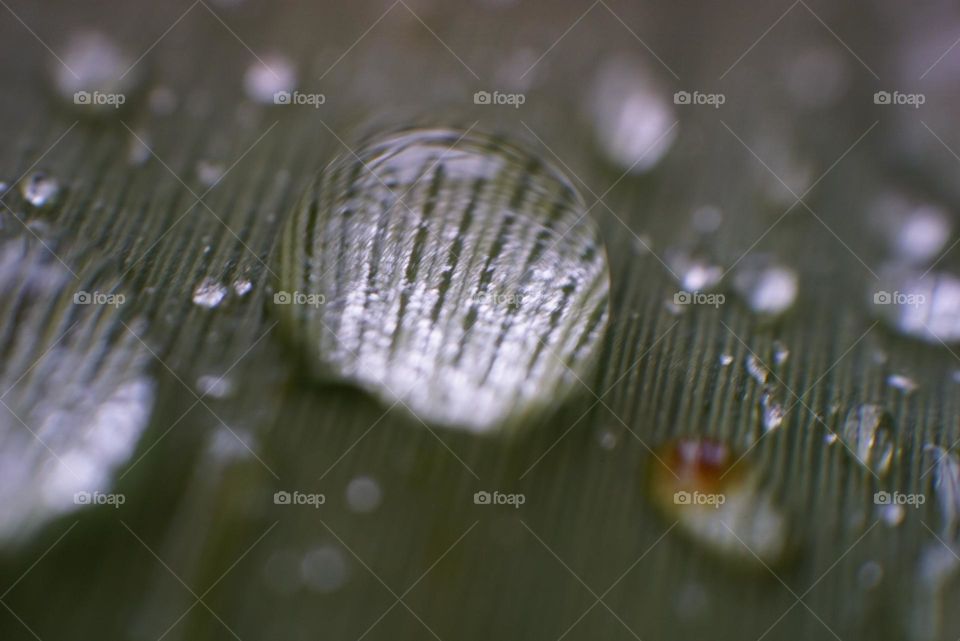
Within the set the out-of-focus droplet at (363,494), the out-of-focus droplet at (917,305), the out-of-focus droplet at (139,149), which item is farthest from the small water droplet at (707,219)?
the out-of-focus droplet at (139,149)

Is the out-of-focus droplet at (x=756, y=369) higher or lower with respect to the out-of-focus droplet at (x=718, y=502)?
higher

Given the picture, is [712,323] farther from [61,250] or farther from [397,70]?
[61,250]

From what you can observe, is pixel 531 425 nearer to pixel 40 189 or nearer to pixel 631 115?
pixel 631 115

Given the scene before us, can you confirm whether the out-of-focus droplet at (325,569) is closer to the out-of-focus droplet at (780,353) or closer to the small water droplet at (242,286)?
the small water droplet at (242,286)

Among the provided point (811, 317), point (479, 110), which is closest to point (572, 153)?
point (479, 110)

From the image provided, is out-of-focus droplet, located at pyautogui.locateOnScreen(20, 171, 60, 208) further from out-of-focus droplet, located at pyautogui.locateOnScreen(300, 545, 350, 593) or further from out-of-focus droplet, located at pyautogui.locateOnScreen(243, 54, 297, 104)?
out-of-focus droplet, located at pyautogui.locateOnScreen(300, 545, 350, 593)

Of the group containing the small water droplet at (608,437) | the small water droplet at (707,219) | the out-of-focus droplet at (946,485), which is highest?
the small water droplet at (707,219)

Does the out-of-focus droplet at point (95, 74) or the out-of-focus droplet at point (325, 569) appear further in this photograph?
the out-of-focus droplet at point (95, 74)

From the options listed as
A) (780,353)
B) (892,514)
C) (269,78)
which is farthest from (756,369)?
(269,78)
